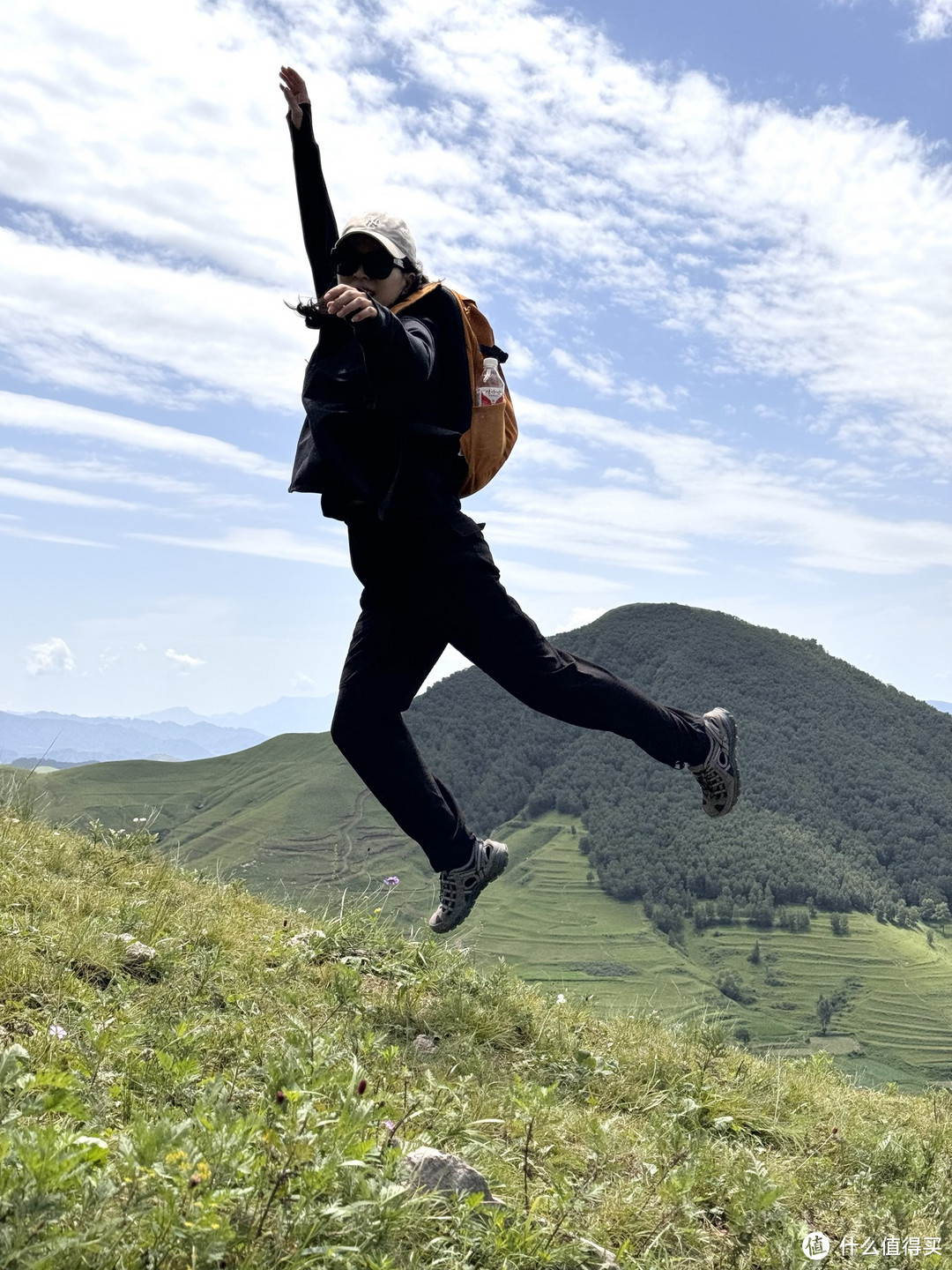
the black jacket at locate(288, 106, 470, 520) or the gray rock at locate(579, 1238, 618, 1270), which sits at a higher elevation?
the black jacket at locate(288, 106, 470, 520)

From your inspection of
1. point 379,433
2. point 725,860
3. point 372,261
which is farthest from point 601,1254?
point 725,860

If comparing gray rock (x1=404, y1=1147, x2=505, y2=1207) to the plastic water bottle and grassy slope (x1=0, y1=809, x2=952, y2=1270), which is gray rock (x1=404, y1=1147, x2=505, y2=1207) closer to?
grassy slope (x1=0, y1=809, x2=952, y2=1270)

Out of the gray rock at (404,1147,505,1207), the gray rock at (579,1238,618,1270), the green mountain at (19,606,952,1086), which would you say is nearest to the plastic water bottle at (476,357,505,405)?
the gray rock at (404,1147,505,1207)

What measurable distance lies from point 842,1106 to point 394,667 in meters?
3.01

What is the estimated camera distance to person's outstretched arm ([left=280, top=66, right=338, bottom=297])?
15.0 feet

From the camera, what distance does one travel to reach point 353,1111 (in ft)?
7.45

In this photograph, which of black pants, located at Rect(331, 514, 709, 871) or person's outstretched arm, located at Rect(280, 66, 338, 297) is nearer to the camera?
black pants, located at Rect(331, 514, 709, 871)

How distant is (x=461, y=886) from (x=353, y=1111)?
8.75ft

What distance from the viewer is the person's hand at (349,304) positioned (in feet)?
10.8

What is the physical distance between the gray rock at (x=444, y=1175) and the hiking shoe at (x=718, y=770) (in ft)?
8.41

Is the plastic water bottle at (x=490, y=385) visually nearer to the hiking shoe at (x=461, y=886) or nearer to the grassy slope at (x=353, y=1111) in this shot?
the hiking shoe at (x=461, y=886)

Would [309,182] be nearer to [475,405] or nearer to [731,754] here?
[475,405]

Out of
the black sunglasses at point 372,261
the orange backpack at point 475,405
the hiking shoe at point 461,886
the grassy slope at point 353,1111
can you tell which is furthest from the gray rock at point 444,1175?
the black sunglasses at point 372,261

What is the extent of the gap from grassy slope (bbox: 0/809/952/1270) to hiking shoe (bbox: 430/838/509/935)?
1.08 ft
